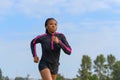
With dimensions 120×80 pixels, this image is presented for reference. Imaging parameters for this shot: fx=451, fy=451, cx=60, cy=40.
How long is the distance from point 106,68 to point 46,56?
8814cm

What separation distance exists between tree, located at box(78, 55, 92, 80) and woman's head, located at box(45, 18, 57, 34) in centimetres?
7078

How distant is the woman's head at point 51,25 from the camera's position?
1040 centimetres

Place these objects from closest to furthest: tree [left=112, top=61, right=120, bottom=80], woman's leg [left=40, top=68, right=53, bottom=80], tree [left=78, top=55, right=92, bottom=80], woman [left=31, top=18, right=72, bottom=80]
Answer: woman's leg [left=40, top=68, right=53, bottom=80], woman [left=31, top=18, right=72, bottom=80], tree [left=78, top=55, right=92, bottom=80], tree [left=112, top=61, right=120, bottom=80]

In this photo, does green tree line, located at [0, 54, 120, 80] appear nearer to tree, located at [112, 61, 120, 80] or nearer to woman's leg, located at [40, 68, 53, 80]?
tree, located at [112, 61, 120, 80]

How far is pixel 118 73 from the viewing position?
97812 mm

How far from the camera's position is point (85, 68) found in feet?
280

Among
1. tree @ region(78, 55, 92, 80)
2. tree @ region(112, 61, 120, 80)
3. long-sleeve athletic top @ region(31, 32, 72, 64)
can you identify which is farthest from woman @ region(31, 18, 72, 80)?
tree @ region(112, 61, 120, 80)

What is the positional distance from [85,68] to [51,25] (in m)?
75.2

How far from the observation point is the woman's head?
34.1 feet

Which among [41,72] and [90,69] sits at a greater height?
[90,69]

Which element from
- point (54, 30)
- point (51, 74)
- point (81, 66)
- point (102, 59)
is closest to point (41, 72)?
point (51, 74)

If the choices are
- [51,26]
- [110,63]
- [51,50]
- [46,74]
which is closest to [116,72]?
[110,63]

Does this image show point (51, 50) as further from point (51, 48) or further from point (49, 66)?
point (49, 66)

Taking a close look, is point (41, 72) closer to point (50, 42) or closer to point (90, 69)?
point (50, 42)
